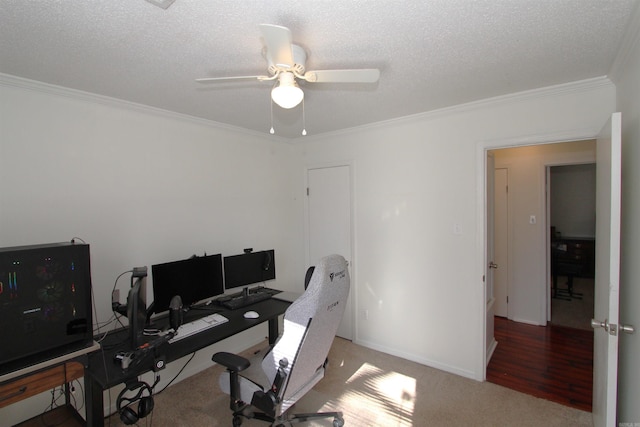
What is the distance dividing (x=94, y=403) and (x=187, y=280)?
3.23 feet

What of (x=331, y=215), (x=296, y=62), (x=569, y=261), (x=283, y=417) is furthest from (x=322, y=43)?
(x=569, y=261)

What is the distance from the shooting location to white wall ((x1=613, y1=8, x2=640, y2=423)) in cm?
150

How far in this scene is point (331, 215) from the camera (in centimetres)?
365

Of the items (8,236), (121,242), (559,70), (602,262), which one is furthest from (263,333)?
(559,70)

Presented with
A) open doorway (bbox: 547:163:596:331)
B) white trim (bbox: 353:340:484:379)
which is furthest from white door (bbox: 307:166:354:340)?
open doorway (bbox: 547:163:596:331)

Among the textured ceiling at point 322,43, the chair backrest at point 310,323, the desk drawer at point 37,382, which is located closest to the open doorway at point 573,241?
the textured ceiling at point 322,43

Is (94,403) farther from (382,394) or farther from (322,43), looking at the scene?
(322,43)

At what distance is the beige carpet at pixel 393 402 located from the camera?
2201 mm

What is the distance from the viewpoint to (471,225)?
2.69 meters

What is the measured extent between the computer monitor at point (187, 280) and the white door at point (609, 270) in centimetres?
268

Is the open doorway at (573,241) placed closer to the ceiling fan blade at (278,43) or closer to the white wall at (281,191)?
the white wall at (281,191)

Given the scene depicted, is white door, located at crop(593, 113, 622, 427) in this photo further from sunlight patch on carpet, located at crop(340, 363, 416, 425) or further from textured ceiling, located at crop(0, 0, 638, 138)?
sunlight patch on carpet, located at crop(340, 363, 416, 425)

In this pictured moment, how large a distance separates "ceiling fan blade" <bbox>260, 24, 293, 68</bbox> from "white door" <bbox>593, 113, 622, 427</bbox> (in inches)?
66.0

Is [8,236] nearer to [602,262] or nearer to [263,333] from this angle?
[263,333]
